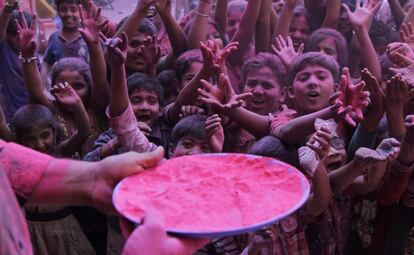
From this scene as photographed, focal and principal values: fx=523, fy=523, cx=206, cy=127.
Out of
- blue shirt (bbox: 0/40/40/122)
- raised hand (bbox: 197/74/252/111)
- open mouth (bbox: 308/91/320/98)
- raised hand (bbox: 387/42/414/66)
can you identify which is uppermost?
raised hand (bbox: 387/42/414/66)

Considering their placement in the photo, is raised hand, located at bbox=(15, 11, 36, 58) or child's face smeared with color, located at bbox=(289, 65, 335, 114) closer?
child's face smeared with color, located at bbox=(289, 65, 335, 114)

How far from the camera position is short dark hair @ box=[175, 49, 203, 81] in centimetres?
258

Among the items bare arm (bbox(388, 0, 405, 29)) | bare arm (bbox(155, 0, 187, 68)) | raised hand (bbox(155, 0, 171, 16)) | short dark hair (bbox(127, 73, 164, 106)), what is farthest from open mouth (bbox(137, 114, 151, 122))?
bare arm (bbox(388, 0, 405, 29))

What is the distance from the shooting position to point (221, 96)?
2.08m

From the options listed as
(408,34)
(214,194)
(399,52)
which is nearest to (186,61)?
(399,52)

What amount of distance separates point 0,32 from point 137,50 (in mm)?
858

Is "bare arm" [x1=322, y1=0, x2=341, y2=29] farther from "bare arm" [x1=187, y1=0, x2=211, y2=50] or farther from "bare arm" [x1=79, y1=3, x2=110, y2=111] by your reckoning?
"bare arm" [x1=79, y1=3, x2=110, y2=111]

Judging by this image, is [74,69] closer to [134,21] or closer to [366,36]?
[134,21]

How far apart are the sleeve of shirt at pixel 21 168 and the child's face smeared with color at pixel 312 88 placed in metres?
1.27

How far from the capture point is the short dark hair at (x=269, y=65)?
2.48 metres

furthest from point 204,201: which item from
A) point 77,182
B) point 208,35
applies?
point 208,35

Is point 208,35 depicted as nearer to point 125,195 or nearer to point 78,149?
point 78,149

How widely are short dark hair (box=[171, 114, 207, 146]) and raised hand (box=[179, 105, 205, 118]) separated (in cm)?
9

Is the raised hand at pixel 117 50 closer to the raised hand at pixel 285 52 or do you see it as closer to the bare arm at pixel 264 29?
the raised hand at pixel 285 52
